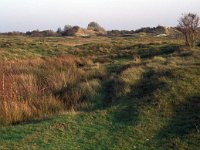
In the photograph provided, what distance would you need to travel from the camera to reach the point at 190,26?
27953 millimetres

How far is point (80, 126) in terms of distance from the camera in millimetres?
9000

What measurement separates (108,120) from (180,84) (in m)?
2.91

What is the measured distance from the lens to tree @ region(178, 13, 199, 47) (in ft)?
89.7

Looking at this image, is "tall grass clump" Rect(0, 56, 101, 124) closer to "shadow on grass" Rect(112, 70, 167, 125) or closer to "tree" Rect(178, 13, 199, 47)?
"shadow on grass" Rect(112, 70, 167, 125)

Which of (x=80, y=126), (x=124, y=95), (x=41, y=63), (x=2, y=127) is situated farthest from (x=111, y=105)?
(x=41, y=63)

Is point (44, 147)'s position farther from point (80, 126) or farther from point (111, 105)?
point (111, 105)

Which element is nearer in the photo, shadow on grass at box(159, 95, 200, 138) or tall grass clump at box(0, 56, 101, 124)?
shadow on grass at box(159, 95, 200, 138)

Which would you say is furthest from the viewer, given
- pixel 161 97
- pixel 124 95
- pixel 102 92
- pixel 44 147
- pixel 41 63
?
pixel 41 63

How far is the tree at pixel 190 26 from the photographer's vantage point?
2734 cm

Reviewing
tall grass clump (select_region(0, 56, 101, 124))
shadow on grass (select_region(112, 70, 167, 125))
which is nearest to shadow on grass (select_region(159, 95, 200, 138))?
shadow on grass (select_region(112, 70, 167, 125))

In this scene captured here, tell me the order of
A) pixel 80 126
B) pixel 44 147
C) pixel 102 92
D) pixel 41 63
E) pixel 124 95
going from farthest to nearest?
pixel 41 63 < pixel 102 92 < pixel 124 95 < pixel 80 126 < pixel 44 147

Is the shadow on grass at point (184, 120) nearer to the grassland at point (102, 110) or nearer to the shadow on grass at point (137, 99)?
the grassland at point (102, 110)

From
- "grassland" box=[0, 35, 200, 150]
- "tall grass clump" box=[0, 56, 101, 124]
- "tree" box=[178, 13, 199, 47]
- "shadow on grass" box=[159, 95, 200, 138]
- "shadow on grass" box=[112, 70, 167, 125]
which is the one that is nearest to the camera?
"grassland" box=[0, 35, 200, 150]

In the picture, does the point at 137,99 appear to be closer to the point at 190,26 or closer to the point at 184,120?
the point at 184,120
